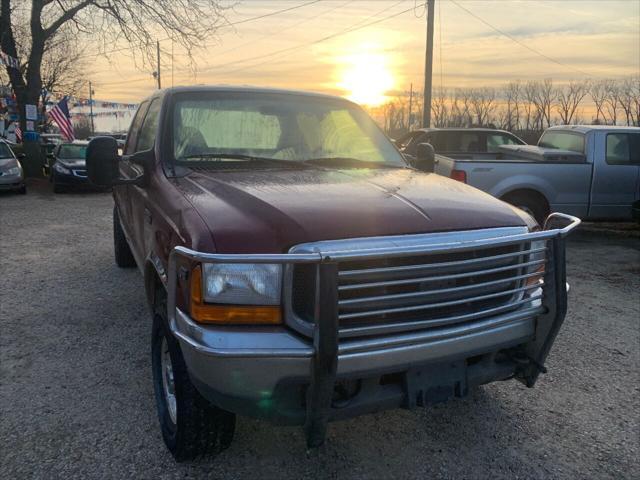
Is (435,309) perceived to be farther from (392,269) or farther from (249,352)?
(249,352)

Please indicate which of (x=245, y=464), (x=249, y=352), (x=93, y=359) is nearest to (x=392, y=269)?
(x=249, y=352)

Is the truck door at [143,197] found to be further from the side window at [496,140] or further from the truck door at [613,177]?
the side window at [496,140]

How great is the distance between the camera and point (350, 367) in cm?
219

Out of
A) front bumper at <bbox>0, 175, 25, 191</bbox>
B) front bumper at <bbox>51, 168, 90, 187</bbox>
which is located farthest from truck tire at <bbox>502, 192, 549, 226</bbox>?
front bumper at <bbox>0, 175, 25, 191</bbox>

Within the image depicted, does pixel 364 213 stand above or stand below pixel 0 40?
below

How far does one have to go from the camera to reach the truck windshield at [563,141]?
895cm

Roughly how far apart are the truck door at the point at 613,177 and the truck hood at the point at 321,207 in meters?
6.28

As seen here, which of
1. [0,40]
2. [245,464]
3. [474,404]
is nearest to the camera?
[245,464]

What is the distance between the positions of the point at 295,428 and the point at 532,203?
636 cm

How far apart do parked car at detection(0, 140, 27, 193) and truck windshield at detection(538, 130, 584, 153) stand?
13.2 meters

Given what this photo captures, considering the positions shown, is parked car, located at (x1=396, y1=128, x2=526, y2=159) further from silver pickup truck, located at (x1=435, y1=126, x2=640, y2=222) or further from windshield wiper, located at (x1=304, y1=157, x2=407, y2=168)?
windshield wiper, located at (x1=304, y1=157, x2=407, y2=168)

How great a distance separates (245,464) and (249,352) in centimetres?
98

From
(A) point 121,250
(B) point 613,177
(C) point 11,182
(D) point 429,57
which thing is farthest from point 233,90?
(D) point 429,57

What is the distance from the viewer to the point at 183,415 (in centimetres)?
259
